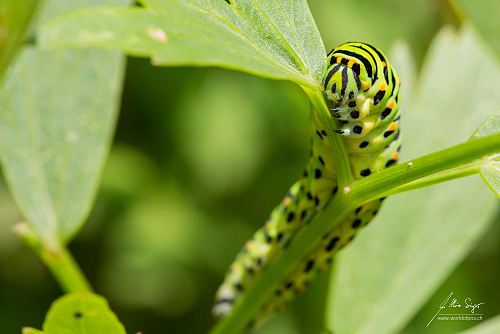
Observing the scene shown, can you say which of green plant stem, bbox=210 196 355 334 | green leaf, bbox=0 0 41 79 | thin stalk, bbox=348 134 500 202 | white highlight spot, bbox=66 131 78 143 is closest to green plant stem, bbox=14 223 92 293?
white highlight spot, bbox=66 131 78 143

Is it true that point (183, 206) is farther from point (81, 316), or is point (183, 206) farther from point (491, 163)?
point (491, 163)

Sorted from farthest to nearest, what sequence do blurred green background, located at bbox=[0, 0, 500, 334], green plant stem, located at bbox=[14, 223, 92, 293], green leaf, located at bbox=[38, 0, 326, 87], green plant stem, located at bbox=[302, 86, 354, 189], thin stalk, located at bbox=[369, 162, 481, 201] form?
1. blurred green background, located at bbox=[0, 0, 500, 334]
2. green plant stem, located at bbox=[14, 223, 92, 293]
3. green plant stem, located at bbox=[302, 86, 354, 189]
4. thin stalk, located at bbox=[369, 162, 481, 201]
5. green leaf, located at bbox=[38, 0, 326, 87]

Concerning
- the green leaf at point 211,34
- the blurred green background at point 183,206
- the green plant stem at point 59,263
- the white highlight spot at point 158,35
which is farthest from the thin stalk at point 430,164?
the blurred green background at point 183,206

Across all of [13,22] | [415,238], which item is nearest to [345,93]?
[13,22]

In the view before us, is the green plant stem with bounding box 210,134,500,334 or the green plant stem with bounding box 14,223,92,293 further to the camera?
the green plant stem with bounding box 14,223,92,293

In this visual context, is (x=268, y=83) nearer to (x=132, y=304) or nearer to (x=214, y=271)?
(x=214, y=271)

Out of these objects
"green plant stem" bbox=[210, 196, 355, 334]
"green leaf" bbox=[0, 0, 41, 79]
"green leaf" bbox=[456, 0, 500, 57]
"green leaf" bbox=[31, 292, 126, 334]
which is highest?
"green leaf" bbox=[456, 0, 500, 57]

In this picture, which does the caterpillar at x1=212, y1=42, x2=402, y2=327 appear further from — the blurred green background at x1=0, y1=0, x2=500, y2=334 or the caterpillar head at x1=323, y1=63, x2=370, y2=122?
the blurred green background at x1=0, y1=0, x2=500, y2=334

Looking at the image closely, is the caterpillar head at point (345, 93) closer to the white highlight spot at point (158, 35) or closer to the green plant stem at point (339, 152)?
the green plant stem at point (339, 152)
